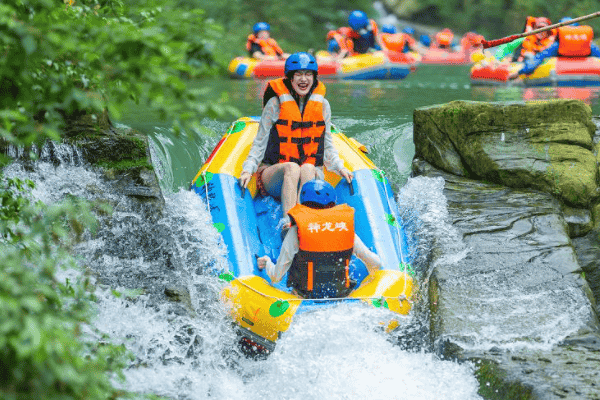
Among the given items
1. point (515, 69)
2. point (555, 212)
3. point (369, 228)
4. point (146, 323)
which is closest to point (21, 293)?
point (146, 323)

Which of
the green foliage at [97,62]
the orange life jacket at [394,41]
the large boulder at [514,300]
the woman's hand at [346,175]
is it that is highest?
the orange life jacket at [394,41]

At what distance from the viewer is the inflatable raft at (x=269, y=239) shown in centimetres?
405

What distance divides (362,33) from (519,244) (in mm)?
10585

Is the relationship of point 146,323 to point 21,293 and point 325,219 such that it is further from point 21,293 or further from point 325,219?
point 21,293

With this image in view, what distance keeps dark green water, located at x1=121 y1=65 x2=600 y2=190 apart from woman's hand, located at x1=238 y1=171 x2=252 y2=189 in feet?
1.47

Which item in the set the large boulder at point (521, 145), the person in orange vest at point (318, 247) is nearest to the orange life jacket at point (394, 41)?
the large boulder at point (521, 145)

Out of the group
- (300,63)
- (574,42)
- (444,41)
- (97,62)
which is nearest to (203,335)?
(300,63)

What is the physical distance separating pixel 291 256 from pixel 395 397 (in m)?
0.98

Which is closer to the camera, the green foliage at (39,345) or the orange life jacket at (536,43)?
the green foliage at (39,345)

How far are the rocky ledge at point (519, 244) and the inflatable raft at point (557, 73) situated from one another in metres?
6.41

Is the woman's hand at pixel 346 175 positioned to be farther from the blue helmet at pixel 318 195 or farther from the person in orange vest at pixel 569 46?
the person in orange vest at pixel 569 46

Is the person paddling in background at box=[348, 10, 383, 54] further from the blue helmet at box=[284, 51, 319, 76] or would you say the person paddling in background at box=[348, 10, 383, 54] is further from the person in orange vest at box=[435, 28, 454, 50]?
the blue helmet at box=[284, 51, 319, 76]

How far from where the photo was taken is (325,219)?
3.98m

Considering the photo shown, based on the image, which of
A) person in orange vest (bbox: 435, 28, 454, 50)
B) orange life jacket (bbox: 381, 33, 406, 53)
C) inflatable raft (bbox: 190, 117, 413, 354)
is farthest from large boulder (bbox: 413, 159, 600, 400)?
person in orange vest (bbox: 435, 28, 454, 50)
